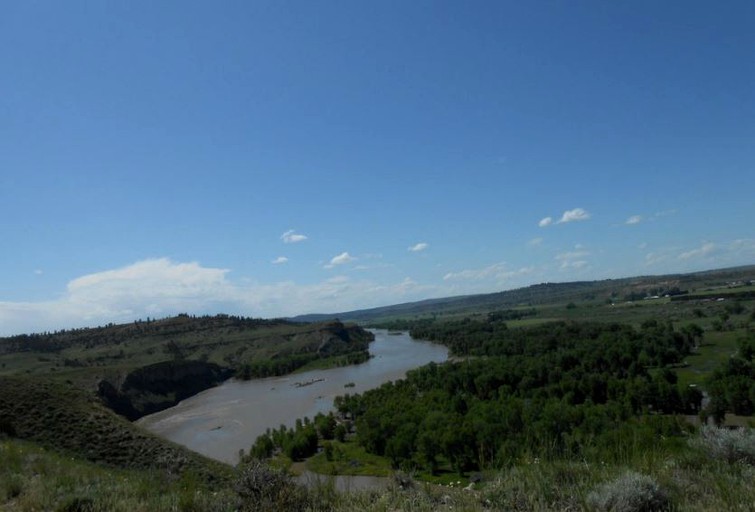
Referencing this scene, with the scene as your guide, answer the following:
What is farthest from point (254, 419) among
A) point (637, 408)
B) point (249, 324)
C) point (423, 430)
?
point (249, 324)

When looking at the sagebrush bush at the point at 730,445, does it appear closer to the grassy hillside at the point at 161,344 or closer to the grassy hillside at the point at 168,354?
the grassy hillside at the point at 168,354

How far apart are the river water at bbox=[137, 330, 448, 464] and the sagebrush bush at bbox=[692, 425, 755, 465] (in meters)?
35.5

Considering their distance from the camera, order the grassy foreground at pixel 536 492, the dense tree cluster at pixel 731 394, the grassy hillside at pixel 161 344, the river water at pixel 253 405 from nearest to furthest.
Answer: the grassy foreground at pixel 536 492, the dense tree cluster at pixel 731 394, the river water at pixel 253 405, the grassy hillside at pixel 161 344

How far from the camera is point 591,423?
33.4 metres

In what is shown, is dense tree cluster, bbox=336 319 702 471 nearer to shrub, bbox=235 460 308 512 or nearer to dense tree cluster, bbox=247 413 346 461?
shrub, bbox=235 460 308 512

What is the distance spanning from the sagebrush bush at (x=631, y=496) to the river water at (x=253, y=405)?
118ft

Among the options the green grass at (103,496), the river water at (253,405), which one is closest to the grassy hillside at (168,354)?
the river water at (253,405)

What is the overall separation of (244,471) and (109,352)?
103933 millimetres

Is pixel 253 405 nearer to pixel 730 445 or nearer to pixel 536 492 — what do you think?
pixel 536 492

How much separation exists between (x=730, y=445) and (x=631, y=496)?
2.33m

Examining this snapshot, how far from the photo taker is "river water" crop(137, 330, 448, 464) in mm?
45656

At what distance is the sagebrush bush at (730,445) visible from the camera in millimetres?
5649

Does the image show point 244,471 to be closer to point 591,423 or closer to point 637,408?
point 591,423

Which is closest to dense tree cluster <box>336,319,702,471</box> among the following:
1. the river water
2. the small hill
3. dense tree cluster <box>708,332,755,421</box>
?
dense tree cluster <box>708,332,755,421</box>
